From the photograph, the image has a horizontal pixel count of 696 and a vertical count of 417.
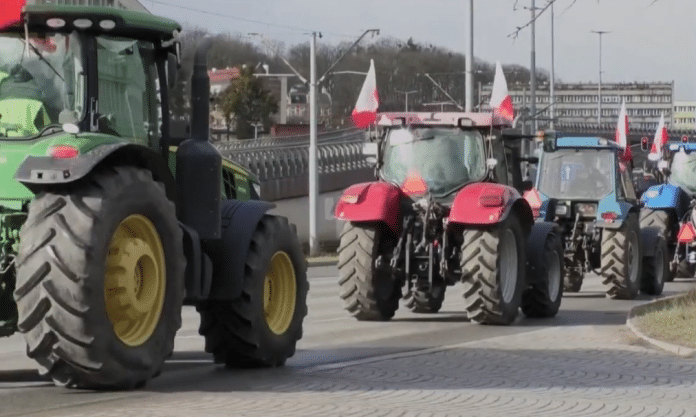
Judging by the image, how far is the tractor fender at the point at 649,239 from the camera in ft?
84.4

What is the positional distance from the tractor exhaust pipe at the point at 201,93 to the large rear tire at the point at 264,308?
875 mm

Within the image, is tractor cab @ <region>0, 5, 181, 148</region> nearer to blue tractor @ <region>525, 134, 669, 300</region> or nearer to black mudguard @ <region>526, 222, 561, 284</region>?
black mudguard @ <region>526, 222, 561, 284</region>

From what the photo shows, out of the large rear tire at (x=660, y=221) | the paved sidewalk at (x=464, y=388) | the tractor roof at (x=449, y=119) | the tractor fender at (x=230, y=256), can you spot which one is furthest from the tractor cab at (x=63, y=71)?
the large rear tire at (x=660, y=221)

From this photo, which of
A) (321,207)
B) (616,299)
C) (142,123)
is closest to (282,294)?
(142,123)

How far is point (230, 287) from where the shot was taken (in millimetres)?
12203

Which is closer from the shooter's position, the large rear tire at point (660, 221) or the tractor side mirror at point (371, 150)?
the tractor side mirror at point (371, 150)

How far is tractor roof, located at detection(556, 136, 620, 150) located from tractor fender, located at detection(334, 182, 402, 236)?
6796mm

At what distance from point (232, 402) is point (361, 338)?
6203 mm

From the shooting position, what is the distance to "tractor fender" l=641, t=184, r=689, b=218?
29.2 metres

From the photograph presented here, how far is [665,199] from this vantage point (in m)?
29.3

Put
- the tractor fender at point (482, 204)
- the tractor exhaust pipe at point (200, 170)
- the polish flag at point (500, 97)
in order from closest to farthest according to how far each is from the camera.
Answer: the tractor exhaust pipe at point (200, 170), the tractor fender at point (482, 204), the polish flag at point (500, 97)

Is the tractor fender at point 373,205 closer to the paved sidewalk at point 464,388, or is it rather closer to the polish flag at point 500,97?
the polish flag at point 500,97

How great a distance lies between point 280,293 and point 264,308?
409 millimetres

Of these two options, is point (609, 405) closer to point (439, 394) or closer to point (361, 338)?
point (439, 394)
